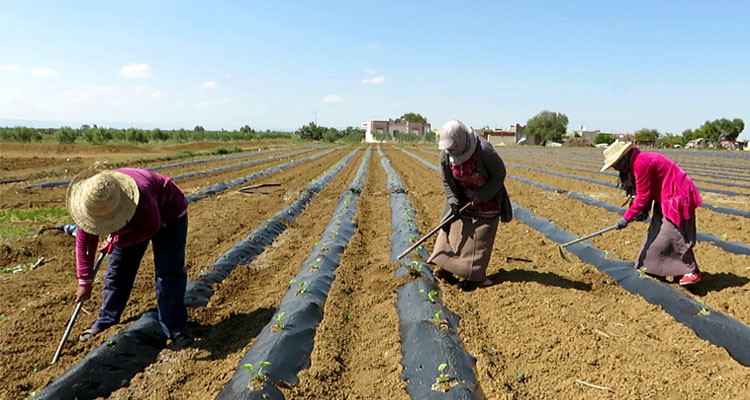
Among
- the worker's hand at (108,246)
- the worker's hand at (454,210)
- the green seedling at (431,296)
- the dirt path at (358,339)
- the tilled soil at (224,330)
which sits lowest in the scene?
the tilled soil at (224,330)

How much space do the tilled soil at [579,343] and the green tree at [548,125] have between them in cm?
8310

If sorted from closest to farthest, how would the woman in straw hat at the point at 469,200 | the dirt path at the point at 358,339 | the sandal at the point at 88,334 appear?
the dirt path at the point at 358,339, the sandal at the point at 88,334, the woman in straw hat at the point at 469,200

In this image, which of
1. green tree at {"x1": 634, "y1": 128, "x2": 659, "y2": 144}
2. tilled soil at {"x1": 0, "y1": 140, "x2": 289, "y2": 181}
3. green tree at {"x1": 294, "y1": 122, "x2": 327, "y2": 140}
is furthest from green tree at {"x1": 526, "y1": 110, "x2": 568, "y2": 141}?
tilled soil at {"x1": 0, "y1": 140, "x2": 289, "y2": 181}

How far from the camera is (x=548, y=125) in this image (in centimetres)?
8319

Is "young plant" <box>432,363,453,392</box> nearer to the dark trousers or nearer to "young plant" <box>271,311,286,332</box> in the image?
"young plant" <box>271,311,286,332</box>

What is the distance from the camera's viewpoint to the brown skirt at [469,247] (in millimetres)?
4098

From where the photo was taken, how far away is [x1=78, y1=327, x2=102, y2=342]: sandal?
3.35m

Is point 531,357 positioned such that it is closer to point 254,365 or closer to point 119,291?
point 254,365

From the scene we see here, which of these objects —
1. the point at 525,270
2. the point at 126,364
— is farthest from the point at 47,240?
the point at 525,270

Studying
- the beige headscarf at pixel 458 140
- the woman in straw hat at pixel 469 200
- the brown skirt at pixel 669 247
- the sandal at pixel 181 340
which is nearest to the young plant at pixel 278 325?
the sandal at pixel 181 340

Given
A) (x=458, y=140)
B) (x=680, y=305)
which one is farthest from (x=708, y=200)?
(x=458, y=140)

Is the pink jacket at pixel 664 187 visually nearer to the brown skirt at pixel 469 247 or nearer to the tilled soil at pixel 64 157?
the brown skirt at pixel 469 247

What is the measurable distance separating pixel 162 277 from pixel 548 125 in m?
88.4

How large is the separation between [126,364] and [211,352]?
1.87 ft
